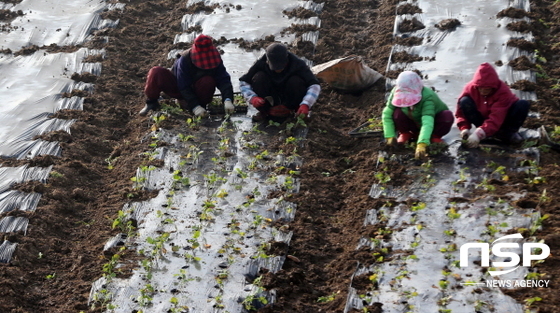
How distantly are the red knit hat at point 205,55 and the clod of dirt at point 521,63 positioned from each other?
3356 millimetres

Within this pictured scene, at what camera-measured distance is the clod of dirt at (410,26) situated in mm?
8673

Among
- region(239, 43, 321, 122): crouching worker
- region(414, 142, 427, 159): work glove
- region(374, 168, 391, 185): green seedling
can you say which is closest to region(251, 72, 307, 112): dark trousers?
region(239, 43, 321, 122): crouching worker

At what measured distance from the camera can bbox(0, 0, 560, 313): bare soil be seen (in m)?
4.92

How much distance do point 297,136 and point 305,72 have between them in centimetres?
69

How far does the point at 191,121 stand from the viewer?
23.7 feet

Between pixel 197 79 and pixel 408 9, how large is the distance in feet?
11.6

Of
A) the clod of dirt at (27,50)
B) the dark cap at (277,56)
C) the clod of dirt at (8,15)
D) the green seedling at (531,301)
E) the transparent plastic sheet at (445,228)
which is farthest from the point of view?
the clod of dirt at (8,15)

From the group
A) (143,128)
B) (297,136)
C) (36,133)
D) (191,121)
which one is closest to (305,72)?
(297,136)

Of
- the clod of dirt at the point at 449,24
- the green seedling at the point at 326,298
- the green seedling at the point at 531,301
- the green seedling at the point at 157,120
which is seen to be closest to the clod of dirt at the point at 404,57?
the clod of dirt at the point at 449,24

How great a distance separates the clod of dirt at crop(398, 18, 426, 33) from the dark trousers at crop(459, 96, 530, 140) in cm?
279

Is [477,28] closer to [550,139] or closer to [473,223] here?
[550,139]

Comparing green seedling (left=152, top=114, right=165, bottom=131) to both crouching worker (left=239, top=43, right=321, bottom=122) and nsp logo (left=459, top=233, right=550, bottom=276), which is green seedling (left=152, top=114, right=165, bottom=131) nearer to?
crouching worker (left=239, top=43, right=321, bottom=122)

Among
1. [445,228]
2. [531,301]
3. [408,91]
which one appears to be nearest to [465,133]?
[408,91]

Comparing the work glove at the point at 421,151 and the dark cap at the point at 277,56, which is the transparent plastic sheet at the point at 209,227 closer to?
the dark cap at the point at 277,56
